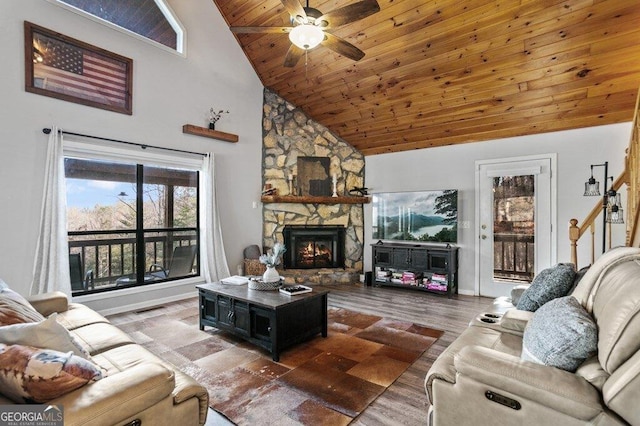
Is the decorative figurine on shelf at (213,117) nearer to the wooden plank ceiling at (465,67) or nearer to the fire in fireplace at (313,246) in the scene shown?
the wooden plank ceiling at (465,67)

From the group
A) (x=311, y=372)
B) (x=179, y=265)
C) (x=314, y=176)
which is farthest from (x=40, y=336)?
(x=314, y=176)

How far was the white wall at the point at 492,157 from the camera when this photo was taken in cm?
405

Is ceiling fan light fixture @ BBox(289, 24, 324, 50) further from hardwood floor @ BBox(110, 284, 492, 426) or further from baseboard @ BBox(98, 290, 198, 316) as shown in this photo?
baseboard @ BBox(98, 290, 198, 316)

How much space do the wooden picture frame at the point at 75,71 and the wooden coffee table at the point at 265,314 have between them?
2.64 meters

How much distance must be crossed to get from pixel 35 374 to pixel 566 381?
204cm

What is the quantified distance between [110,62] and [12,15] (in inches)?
35.2

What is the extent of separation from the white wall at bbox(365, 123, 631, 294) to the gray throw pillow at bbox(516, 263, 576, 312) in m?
2.45

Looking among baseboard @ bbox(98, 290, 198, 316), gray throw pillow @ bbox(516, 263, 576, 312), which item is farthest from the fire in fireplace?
gray throw pillow @ bbox(516, 263, 576, 312)

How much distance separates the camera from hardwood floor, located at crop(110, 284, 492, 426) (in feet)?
6.59

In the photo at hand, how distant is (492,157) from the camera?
480 centimetres

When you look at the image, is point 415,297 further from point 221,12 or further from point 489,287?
point 221,12

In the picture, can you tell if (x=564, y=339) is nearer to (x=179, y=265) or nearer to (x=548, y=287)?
(x=548, y=287)

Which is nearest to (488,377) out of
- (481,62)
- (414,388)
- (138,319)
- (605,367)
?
(605,367)

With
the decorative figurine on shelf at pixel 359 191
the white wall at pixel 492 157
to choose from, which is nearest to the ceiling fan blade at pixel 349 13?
the white wall at pixel 492 157
